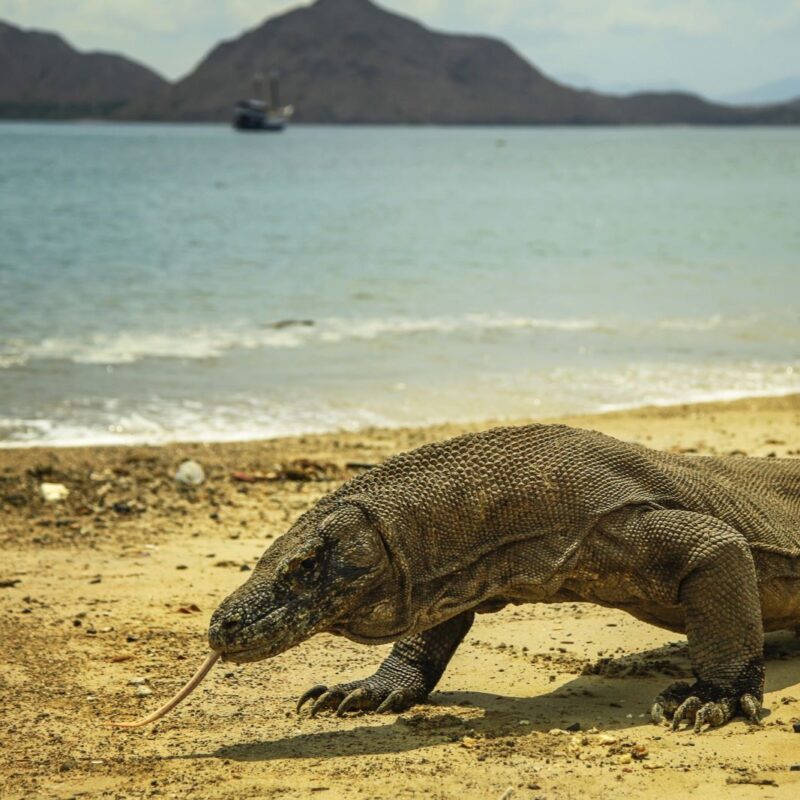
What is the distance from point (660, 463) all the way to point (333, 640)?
2.01 metres

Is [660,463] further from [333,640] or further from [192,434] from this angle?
[192,434]

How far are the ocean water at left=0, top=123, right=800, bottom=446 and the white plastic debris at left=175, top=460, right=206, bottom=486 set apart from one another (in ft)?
8.08

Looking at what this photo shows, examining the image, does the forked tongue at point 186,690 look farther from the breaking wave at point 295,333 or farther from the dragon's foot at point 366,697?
the breaking wave at point 295,333

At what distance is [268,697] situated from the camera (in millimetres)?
5777

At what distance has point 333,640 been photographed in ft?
21.7

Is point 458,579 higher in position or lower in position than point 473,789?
higher

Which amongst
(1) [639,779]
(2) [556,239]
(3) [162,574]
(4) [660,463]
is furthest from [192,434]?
(2) [556,239]

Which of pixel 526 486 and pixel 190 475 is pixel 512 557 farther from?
pixel 190 475

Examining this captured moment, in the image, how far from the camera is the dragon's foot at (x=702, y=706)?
502 cm

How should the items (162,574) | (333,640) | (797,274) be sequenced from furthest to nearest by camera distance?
(797,274) → (162,574) → (333,640)

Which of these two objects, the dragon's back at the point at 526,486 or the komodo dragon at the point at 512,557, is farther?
the dragon's back at the point at 526,486

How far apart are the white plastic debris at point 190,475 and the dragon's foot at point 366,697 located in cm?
495

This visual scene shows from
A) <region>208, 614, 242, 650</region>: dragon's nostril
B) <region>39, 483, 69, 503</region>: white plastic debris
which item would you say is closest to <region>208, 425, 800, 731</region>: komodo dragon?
<region>208, 614, 242, 650</region>: dragon's nostril

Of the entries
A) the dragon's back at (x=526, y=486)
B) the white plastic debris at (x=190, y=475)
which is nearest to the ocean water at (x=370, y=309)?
the white plastic debris at (x=190, y=475)
